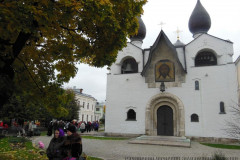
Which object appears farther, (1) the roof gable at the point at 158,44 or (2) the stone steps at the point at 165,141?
(1) the roof gable at the point at 158,44

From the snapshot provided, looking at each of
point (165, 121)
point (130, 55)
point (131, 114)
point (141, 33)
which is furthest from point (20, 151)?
point (141, 33)

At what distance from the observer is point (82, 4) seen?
4.84 metres

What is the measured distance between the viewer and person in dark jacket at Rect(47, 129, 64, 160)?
4.61m

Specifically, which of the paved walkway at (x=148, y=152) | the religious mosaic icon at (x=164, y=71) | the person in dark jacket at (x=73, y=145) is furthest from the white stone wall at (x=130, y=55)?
the person in dark jacket at (x=73, y=145)

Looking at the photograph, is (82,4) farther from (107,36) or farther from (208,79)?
(208,79)

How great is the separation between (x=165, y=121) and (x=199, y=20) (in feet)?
34.7

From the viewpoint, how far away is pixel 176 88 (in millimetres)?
17094

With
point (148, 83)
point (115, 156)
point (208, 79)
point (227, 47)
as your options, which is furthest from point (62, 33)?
point (227, 47)

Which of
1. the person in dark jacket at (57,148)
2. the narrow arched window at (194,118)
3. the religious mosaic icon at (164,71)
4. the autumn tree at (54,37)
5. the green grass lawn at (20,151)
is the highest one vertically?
the religious mosaic icon at (164,71)

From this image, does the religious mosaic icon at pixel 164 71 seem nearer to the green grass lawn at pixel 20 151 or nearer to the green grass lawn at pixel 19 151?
the green grass lawn at pixel 20 151

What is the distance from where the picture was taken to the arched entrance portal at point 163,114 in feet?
54.1

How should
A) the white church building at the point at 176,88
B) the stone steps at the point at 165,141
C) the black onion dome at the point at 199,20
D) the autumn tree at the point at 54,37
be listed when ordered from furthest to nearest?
the black onion dome at the point at 199,20, the white church building at the point at 176,88, the stone steps at the point at 165,141, the autumn tree at the point at 54,37

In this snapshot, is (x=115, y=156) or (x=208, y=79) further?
(x=208, y=79)

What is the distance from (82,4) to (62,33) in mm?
2398
